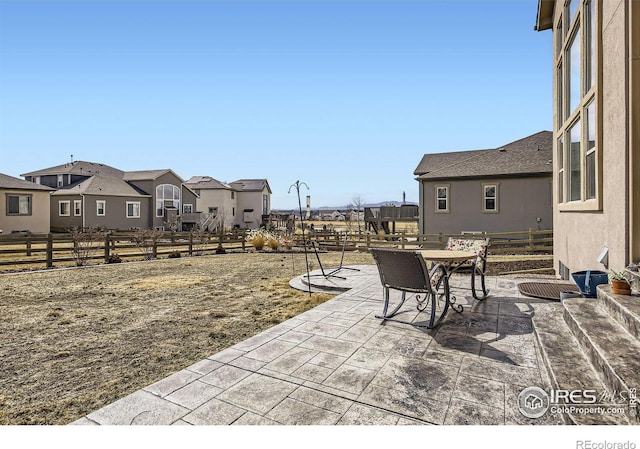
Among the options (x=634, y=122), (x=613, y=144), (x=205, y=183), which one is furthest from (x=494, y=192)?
(x=205, y=183)

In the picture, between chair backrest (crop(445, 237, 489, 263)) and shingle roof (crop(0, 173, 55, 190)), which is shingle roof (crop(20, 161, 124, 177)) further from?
chair backrest (crop(445, 237, 489, 263))

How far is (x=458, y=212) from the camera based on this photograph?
59.3 feet

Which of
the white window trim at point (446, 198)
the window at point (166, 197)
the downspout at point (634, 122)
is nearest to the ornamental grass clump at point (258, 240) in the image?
the white window trim at point (446, 198)

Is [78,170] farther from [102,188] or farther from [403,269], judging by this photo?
[403,269]

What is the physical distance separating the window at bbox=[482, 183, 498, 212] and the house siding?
0.13 metres

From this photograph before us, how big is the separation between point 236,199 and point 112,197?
1414 cm

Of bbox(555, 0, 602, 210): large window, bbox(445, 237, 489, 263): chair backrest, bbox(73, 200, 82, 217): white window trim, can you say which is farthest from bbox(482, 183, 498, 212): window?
bbox(73, 200, 82, 217): white window trim

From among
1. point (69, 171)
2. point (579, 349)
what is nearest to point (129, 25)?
point (579, 349)

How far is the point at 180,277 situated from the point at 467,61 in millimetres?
9017

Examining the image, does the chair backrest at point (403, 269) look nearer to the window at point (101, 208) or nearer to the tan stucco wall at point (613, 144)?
the tan stucco wall at point (613, 144)

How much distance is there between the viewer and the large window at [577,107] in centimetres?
504

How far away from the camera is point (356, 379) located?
2752mm

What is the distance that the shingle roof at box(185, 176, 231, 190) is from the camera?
38.4 m
